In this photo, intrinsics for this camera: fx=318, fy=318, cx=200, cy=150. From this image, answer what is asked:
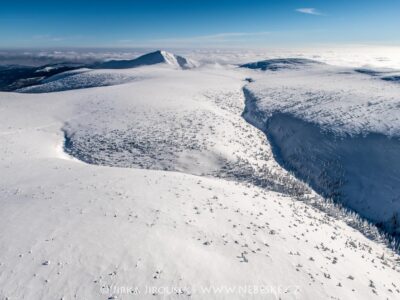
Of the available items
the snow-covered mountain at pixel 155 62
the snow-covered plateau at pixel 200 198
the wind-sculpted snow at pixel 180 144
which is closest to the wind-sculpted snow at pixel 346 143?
the snow-covered plateau at pixel 200 198

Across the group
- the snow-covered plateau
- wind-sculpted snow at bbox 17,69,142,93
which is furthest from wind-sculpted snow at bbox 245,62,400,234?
wind-sculpted snow at bbox 17,69,142,93

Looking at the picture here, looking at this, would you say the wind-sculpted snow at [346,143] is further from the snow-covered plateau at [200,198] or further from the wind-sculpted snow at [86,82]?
the wind-sculpted snow at [86,82]

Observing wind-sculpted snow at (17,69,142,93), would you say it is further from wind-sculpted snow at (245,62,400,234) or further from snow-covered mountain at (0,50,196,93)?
wind-sculpted snow at (245,62,400,234)

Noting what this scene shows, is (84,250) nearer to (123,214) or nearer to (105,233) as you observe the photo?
(105,233)

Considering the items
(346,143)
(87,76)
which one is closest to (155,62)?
(87,76)

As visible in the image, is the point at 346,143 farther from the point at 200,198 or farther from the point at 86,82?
the point at 86,82

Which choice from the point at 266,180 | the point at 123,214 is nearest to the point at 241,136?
the point at 266,180
